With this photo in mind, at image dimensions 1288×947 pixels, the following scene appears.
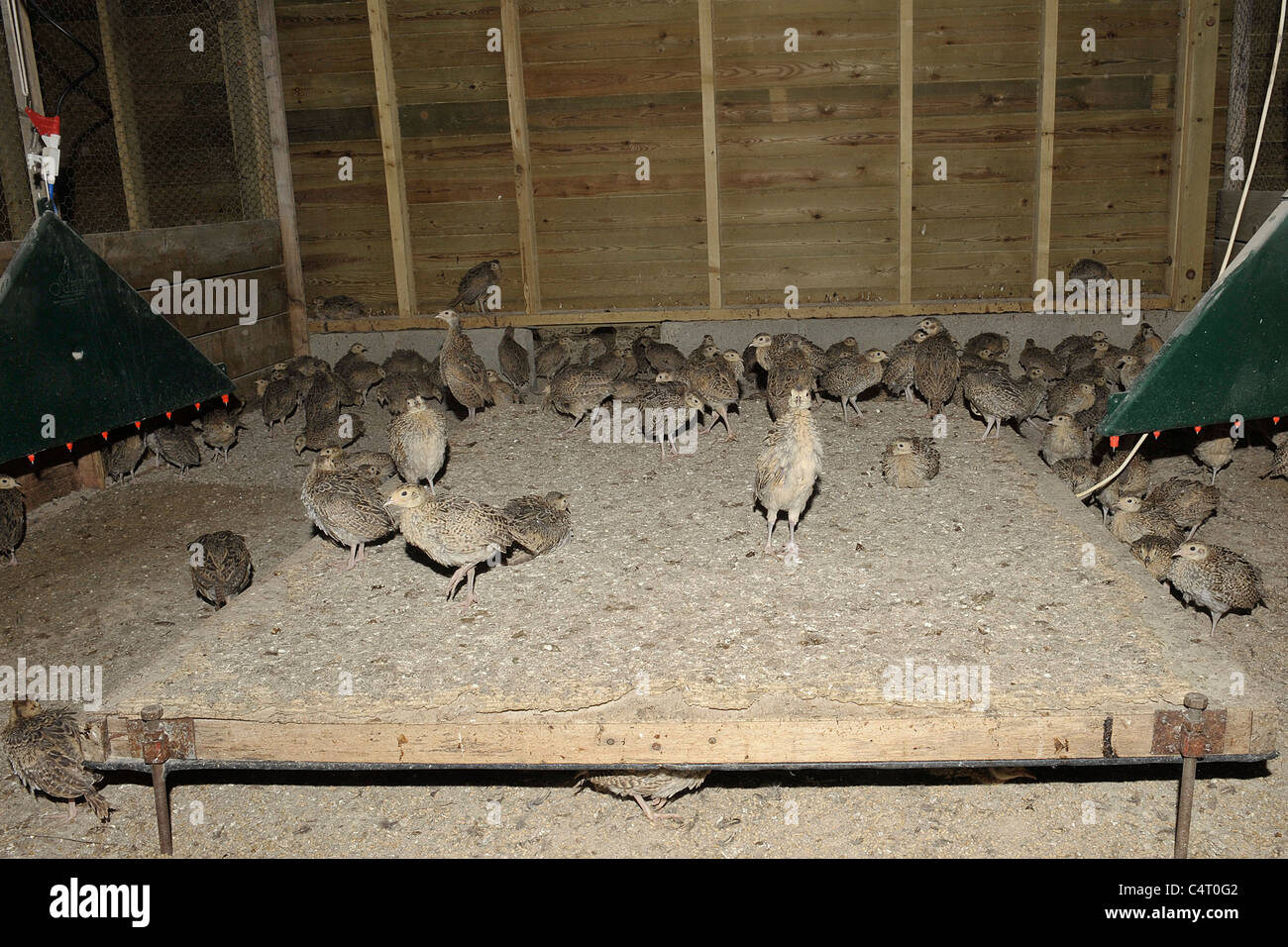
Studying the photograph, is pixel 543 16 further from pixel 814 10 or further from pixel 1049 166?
pixel 1049 166

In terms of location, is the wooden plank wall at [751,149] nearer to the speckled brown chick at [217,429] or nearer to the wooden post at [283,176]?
the wooden post at [283,176]

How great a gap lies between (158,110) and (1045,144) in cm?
904

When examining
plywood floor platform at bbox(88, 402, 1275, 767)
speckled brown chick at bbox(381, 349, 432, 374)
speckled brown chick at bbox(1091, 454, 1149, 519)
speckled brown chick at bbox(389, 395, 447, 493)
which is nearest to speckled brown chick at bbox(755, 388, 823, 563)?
plywood floor platform at bbox(88, 402, 1275, 767)

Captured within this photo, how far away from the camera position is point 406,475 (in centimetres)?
700

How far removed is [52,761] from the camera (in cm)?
464

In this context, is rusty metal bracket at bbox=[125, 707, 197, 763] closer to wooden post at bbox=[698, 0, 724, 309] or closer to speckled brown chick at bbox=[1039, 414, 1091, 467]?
speckled brown chick at bbox=[1039, 414, 1091, 467]

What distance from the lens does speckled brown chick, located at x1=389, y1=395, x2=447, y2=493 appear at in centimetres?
682

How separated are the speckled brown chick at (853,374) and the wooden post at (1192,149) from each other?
13.7 ft

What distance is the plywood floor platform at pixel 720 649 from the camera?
391 centimetres

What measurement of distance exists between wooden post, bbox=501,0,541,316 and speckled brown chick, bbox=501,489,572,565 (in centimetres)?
534

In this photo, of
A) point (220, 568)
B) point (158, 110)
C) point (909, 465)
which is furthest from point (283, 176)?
point (909, 465)

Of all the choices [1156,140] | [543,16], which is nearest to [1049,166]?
[1156,140]

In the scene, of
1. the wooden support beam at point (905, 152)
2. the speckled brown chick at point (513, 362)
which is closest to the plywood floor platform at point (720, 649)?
the speckled brown chick at point (513, 362)

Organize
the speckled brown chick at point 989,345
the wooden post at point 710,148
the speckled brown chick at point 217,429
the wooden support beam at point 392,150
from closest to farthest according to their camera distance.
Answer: the speckled brown chick at point 217,429, the speckled brown chick at point 989,345, the wooden post at point 710,148, the wooden support beam at point 392,150
